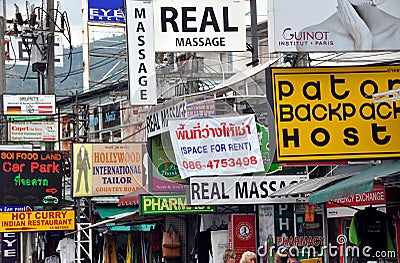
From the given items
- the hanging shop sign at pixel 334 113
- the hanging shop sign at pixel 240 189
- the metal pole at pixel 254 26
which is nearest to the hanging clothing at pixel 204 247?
the hanging shop sign at pixel 240 189

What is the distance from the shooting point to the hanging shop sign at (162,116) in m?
15.8

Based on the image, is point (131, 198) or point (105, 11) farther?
point (105, 11)

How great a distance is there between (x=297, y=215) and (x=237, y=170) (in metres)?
3.32

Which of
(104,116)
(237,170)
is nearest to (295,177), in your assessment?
(237,170)

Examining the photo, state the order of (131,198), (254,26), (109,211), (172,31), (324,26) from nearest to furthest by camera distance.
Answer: (324,26)
(172,31)
(254,26)
(131,198)
(109,211)

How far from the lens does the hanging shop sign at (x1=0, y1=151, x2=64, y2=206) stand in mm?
23297

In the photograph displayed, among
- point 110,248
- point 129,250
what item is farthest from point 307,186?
point 110,248

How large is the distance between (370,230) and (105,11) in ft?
79.3

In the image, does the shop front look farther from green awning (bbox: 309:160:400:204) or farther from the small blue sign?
the small blue sign

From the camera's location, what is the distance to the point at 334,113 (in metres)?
12.8

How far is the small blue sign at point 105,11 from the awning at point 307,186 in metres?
20.9

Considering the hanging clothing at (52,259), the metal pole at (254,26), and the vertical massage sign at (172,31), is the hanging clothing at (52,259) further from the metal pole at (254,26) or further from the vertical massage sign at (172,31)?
the metal pole at (254,26)

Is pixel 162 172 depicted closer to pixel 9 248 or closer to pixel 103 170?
pixel 103 170

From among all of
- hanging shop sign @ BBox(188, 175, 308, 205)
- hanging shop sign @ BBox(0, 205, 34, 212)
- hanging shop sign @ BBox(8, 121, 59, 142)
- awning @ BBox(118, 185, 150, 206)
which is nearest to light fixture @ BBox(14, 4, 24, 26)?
hanging shop sign @ BBox(8, 121, 59, 142)
